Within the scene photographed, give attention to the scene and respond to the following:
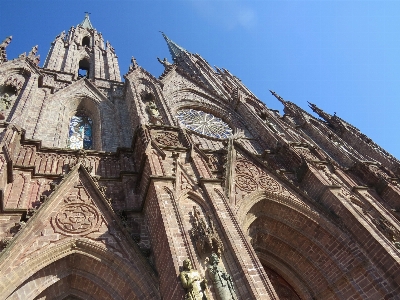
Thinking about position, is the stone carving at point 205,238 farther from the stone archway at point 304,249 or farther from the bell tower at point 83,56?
the bell tower at point 83,56

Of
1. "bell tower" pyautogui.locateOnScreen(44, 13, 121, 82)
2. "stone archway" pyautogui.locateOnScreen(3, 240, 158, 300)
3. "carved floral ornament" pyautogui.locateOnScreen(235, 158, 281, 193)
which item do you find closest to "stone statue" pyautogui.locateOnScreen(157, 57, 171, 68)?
"bell tower" pyautogui.locateOnScreen(44, 13, 121, 82)

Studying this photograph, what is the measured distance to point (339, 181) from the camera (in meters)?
14.0

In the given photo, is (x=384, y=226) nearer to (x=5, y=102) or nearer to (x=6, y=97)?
(x=5, y=102)

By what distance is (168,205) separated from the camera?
29.7 feet

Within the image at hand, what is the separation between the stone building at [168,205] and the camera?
Result: 27.0 feet

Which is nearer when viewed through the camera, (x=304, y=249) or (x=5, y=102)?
(x=304, y=249)

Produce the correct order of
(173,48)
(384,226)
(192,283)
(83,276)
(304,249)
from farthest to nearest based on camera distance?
1. (173,48)
2. (304,249)
3. (384,226)
4. (83,276)
5. (192,283)

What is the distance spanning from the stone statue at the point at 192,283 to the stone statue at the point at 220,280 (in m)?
0.27

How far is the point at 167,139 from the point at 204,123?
6.64 m

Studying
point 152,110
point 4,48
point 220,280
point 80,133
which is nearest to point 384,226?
point 220,280

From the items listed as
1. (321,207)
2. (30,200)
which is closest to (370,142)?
(321,207)

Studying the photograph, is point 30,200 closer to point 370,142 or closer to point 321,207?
point 321,207

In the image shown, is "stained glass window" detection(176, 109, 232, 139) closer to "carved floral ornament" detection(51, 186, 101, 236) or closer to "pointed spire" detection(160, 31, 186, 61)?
"carved floral ornament" detection(51, 186, 101, 236)

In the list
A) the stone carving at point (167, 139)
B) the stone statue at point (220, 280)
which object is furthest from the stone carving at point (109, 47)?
the stone statue at point (220, 280)
